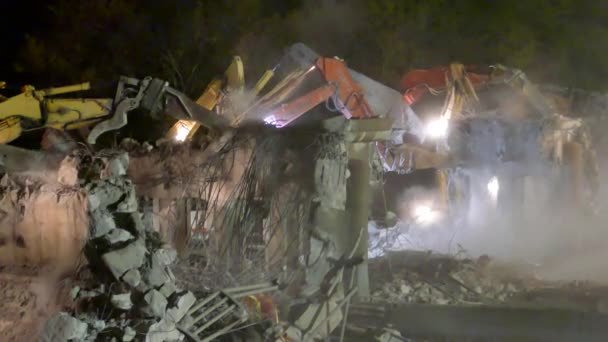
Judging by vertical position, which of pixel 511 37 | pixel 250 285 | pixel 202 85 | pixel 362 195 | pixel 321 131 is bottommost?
pixel 250 285

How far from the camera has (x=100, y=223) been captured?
8.12 metres

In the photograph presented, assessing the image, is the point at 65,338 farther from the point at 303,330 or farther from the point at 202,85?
the point at 202,85

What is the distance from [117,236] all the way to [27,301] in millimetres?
1520

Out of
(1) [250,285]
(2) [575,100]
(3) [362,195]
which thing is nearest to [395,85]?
(2) [575,100]

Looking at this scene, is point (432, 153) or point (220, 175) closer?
point (220, 175)

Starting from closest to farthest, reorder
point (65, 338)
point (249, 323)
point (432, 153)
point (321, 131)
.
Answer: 1. point (65, 338)
2. point (249, 323)
3. point (321, 131)
4. point (432, 153)

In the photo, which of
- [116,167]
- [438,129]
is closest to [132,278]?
[116,167]

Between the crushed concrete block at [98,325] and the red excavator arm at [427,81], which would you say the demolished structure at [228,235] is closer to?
the crushed concrete block at [98,325]

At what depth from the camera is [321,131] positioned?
1067 centimetres

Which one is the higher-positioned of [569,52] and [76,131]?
[569,52]

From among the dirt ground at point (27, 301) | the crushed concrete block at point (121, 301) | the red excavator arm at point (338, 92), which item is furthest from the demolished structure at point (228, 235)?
the dirt ground at point (27, 301)

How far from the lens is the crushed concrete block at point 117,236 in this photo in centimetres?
807

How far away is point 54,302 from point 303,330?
3434 millimetres

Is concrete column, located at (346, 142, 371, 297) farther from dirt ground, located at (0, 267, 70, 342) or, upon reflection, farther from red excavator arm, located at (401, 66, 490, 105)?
red excavator arm, located at (401, 66, 490, 105)
